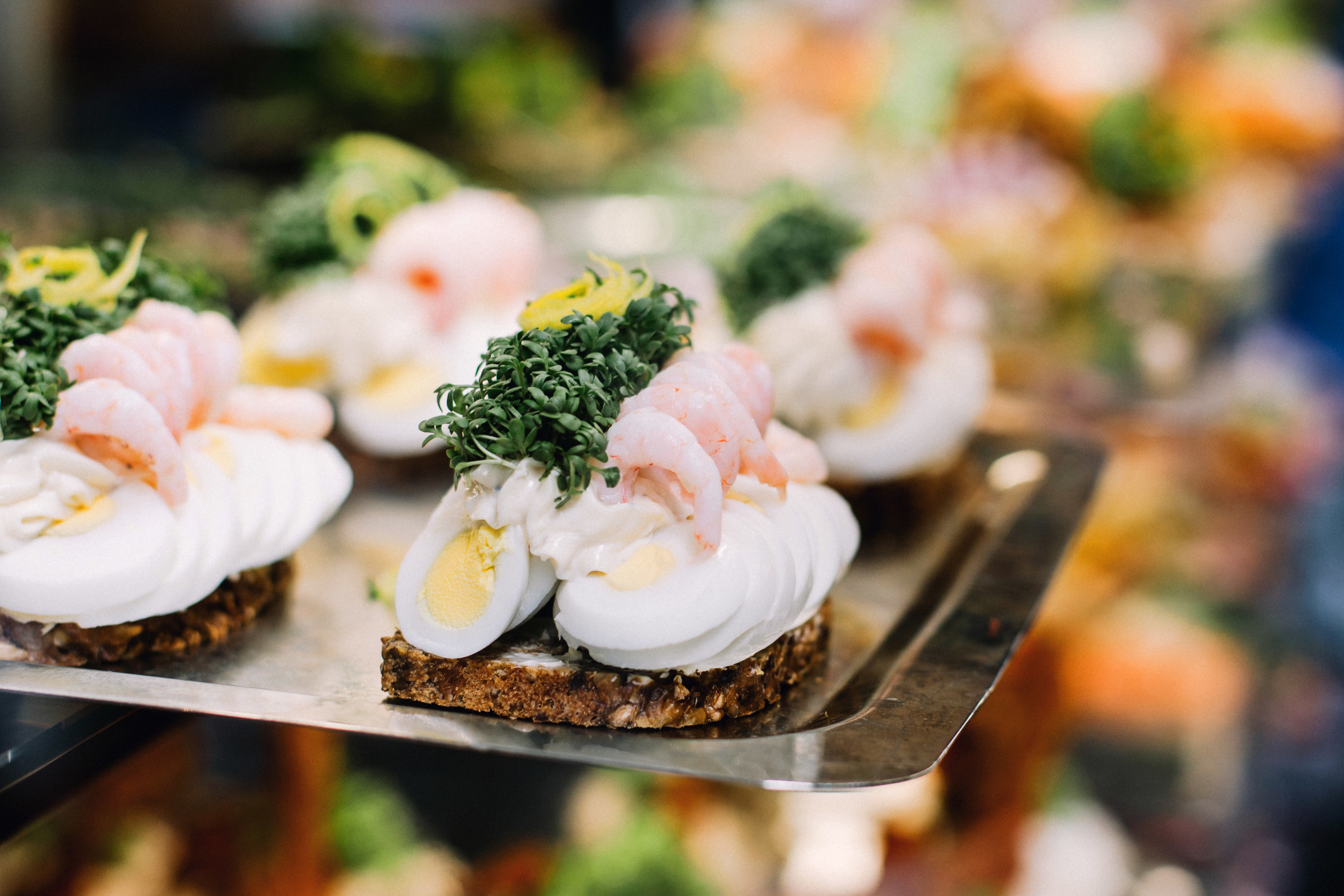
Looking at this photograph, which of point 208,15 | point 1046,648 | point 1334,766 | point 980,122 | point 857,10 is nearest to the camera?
point 1046,648

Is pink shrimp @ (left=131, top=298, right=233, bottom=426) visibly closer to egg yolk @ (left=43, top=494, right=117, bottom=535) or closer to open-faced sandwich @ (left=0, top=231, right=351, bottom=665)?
open-faced sandwich @ (left=0, top=231, right=351, bottom=665)

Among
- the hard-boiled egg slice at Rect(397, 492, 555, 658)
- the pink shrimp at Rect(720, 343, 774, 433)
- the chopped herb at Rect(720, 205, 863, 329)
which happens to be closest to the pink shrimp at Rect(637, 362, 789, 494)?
the pink shrimp at Rect(720, 343, 774, 433)

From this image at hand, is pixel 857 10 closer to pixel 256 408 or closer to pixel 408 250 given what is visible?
pixel 408 250

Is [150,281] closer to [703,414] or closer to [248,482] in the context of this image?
[248,482]

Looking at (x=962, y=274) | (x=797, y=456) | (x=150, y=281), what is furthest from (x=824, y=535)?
(x=962, y=274)

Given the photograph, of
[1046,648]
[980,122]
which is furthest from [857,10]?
[1046,648]

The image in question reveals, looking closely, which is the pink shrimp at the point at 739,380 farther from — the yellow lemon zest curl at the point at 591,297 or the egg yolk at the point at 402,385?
the egg yolk at the point at 402,385

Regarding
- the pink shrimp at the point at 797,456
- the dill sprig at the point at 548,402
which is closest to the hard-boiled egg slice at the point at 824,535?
the pink shrimp at the point at 797,456

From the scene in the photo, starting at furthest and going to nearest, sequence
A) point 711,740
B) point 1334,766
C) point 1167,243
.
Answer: point 1167,243 < point 1334,766 < point 711,740
